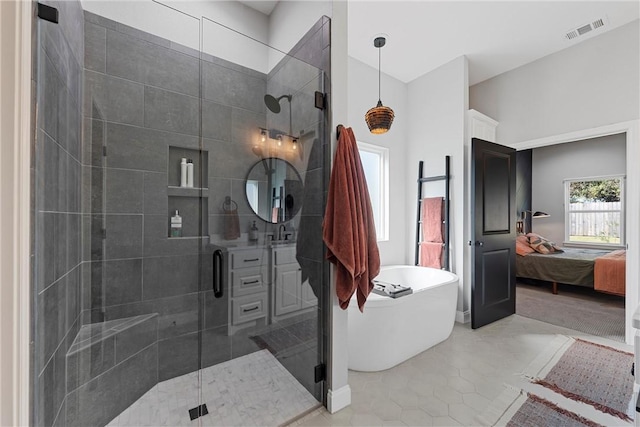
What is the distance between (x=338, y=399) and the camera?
1696 millimetres

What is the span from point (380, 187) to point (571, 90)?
7.58 ft

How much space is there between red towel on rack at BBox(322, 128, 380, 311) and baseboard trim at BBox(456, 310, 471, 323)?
1956 mm

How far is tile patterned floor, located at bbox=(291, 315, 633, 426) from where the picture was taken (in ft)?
5.35

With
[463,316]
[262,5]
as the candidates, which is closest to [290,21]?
[262,5]

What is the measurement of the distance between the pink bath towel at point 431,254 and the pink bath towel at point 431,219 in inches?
2.6

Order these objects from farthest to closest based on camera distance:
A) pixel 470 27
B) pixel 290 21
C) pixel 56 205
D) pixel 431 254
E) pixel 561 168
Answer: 1. pixel 561 168
2. pixel 431 254
3. pixel 470 27
4. pixel 290 21
5. pixel 56 205

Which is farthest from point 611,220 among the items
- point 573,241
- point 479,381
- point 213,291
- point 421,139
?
point 213,291

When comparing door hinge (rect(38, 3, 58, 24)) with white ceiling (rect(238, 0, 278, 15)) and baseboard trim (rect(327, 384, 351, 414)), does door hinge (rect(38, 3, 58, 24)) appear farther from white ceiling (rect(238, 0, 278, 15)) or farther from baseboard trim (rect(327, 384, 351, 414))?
baseboard trim (rect(327, 384, 351, 414))

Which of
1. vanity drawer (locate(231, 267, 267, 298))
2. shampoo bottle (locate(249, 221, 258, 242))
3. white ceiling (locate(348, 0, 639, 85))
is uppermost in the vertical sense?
white ceiling (locate(348, 0, 639, 85))

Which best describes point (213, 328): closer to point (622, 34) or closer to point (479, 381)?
point (479, 381)

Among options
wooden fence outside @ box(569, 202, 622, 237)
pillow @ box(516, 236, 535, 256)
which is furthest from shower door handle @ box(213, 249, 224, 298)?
wooden fence outside @ box(569, 202, 622, 237)

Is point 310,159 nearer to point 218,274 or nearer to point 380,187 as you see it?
point 218,274

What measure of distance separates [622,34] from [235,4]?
12.4ft
